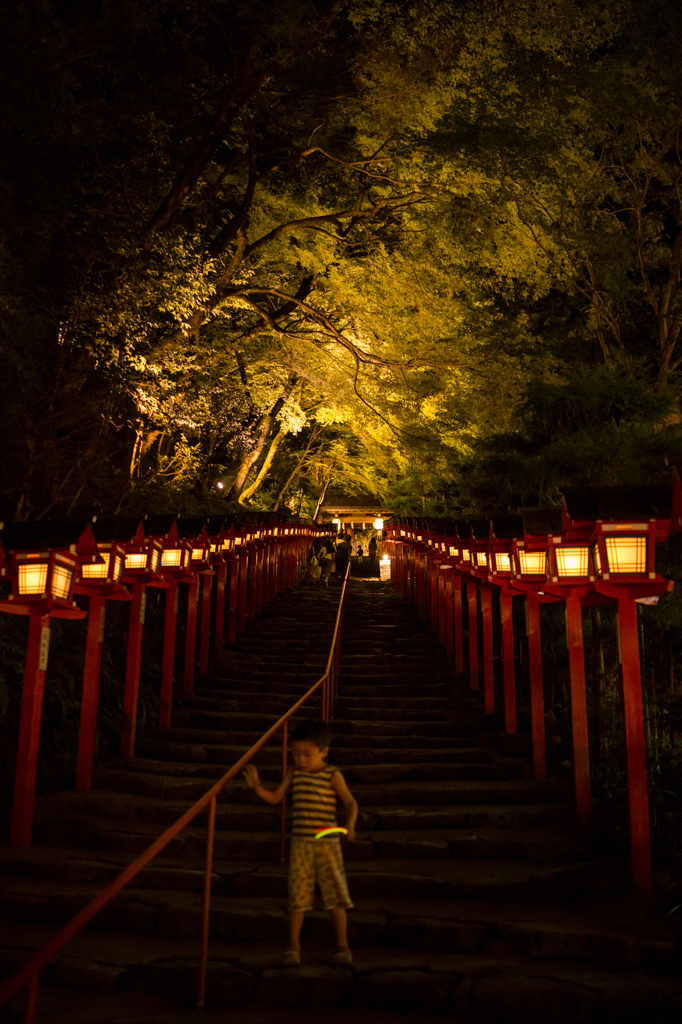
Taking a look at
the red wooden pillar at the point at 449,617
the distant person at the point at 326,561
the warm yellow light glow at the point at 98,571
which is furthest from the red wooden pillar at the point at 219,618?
the distant person at the point at 326,561

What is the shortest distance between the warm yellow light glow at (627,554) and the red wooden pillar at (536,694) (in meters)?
2.71

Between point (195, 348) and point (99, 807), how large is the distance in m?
8.71

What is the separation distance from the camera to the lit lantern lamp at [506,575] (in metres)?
9.63

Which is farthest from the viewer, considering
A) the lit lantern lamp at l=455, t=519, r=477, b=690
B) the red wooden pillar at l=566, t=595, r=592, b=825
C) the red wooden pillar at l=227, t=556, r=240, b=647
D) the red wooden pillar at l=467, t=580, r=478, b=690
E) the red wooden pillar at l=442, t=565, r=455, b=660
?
the red wooden pillar at l=227, t=556, r=240, b=647

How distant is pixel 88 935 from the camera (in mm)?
5660

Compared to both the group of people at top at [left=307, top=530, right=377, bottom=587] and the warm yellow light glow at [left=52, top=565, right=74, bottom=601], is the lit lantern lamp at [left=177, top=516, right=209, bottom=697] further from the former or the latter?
the group of people at top at [left=307, top=530, right=377, bottom=587]

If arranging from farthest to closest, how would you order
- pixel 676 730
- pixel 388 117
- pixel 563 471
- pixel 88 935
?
pixel 388 117 < pixel 563 471 < pixel 676 730 < pixel 88 935

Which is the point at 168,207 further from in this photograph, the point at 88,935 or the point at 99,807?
the point at 88,935

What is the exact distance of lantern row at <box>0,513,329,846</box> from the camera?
7.04 m

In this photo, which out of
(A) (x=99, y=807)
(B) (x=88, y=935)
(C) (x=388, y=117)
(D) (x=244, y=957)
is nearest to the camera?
(D) (x=244, y=957)

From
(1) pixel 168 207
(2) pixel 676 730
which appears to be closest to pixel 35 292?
(1) pixel 168 207

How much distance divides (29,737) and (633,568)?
569 centimetres

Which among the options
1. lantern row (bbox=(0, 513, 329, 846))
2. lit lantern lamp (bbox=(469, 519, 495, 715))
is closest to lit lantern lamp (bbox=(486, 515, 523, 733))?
lit lantern lamp (bbox=(469, 519, 495, 715))

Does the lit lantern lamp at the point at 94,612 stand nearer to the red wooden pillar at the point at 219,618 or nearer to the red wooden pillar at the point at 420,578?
the red wooden pillar at the point at 219,618
